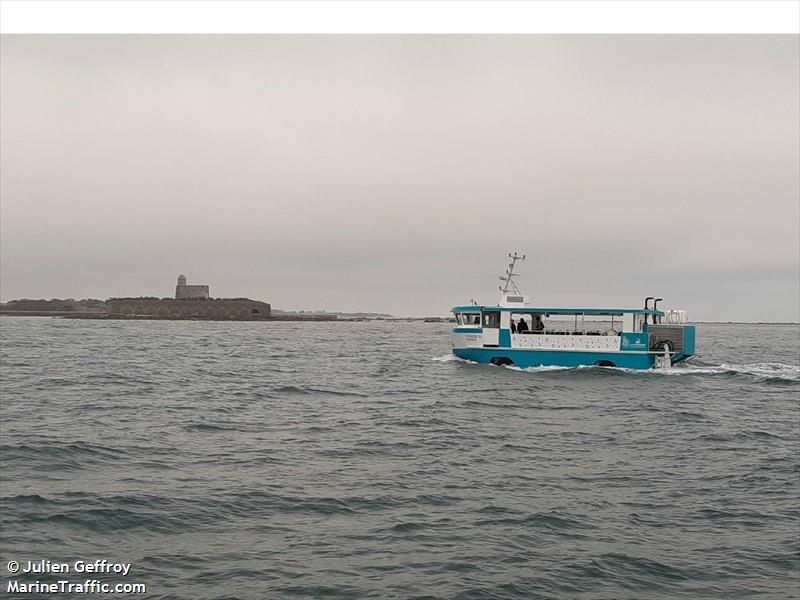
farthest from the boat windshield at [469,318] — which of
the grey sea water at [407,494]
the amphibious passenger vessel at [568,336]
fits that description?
the grey sea water at [407,494]

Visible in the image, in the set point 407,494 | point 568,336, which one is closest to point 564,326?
point 568,336

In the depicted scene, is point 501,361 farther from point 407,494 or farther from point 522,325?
point 407,494

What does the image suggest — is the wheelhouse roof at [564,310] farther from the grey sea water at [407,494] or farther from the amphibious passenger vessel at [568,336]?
the grey sea water at [407,494]

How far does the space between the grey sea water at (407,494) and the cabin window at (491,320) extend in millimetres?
14985

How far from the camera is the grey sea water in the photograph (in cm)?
1023

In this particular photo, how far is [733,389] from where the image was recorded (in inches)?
1432

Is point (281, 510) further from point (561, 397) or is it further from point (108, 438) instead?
point (561, 397)

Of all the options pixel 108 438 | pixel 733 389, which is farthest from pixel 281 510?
pixel 733 389

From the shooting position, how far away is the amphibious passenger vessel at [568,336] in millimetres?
43188

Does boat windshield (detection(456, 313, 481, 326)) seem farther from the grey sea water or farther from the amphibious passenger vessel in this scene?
the grey sea water

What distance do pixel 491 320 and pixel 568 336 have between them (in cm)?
501

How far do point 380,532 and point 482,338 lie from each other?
33841 mm

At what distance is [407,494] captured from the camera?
14.4 m

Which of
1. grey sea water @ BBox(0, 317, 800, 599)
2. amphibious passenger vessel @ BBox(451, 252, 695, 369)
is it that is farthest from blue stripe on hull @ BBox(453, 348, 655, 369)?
grey sea water @ BBox(0, 317, 800, 599)
